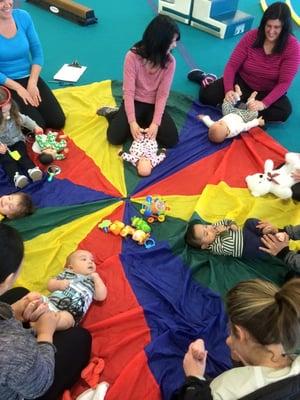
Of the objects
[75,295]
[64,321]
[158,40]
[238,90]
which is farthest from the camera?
[238,90]

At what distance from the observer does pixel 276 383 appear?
3.57ft

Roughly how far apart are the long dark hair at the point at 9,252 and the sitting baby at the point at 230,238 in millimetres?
1169

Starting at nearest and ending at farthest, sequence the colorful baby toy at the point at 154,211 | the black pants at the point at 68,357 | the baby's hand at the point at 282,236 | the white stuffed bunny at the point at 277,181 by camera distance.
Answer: the black pants at the point at 68,357, the baby's hand at the point at 282,236, the colorful baby toy at the point at 154,211, the white stuffed bunny at the point at 277,181

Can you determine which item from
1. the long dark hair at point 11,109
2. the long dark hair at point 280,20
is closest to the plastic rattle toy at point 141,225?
the long dark hair at point 11,109

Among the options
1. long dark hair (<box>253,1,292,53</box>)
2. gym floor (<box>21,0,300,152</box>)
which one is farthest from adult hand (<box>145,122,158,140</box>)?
long dark hair (<box>253,1,292,53</box>)

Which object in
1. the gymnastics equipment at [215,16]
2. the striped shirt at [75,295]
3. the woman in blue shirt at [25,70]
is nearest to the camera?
the striped shirt at [75,295]

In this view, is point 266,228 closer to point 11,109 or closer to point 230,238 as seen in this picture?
point 230,238

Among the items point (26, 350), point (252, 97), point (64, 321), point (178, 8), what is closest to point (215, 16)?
point (178, 8)

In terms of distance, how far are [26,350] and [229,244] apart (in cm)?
132

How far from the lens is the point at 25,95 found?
2.80m

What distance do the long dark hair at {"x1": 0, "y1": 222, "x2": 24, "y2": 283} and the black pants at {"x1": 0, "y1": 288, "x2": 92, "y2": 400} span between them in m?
0.50

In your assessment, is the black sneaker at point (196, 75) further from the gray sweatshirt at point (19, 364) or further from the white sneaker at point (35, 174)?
the gray sweatshirt at point (19, 364)

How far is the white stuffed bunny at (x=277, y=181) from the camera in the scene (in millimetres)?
2469

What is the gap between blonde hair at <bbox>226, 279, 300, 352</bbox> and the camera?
1.11 m
